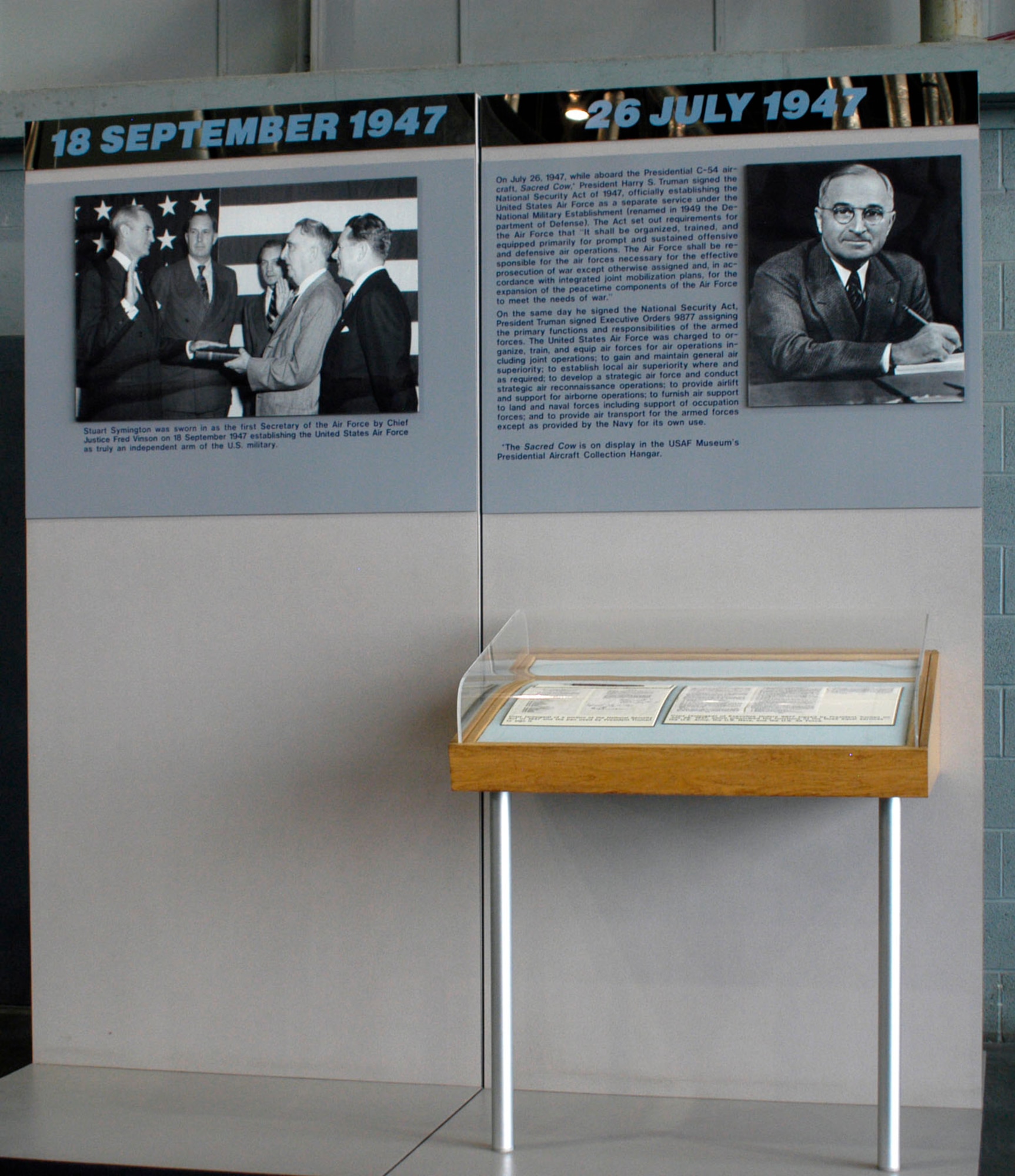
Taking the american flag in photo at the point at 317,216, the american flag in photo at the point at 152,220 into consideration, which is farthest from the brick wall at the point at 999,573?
the american flag in photo at the point at 152,220

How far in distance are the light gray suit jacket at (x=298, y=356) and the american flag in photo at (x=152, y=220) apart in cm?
36

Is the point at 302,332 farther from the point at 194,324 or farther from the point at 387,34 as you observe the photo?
the point at 387,34

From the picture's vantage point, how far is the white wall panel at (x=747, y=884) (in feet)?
9.64

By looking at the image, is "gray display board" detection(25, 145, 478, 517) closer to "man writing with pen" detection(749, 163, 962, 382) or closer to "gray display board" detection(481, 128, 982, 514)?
"gray display board" detection(481, 128, 982, 514)

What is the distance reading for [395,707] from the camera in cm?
319

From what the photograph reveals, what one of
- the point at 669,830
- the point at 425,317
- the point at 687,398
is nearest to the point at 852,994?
the point at 669,830

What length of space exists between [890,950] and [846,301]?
59.7 inches

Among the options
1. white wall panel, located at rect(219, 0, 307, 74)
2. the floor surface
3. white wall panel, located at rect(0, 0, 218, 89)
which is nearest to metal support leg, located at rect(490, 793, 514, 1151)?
the floor surface

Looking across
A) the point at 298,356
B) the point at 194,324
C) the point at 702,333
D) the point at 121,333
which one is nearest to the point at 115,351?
the point at 121,333

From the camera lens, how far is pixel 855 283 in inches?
116

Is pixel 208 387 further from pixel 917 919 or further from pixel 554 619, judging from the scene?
pixel 917 919

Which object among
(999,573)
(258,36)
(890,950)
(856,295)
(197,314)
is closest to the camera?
(890,950)

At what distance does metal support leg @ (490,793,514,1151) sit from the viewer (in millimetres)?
2600

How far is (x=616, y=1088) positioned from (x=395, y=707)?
43.7 inches
